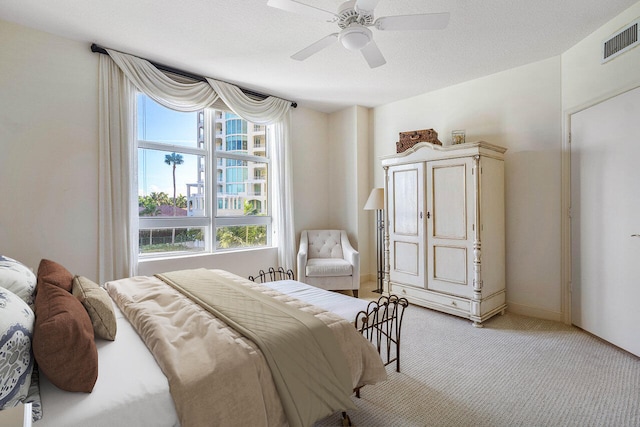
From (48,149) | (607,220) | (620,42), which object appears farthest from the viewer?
(48,149)

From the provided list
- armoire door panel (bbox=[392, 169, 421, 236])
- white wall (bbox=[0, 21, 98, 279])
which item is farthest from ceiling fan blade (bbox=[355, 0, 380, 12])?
white wall (bbox=[0, 21, 98, 279])

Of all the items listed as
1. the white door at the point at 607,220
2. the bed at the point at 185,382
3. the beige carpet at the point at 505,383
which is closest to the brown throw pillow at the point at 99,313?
the bed at the point at 185,382

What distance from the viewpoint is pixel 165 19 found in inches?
101

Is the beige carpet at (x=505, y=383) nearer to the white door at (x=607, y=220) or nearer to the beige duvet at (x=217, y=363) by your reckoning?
the white door at (x=607, y=220)

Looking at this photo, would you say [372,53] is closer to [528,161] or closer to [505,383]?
[528,161]

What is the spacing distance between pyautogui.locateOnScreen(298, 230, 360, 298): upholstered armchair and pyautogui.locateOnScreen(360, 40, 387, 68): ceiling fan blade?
2.39 m

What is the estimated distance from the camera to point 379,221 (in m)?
4.68

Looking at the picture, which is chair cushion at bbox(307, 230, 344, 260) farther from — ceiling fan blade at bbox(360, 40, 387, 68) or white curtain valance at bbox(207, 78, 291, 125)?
ceiling fan blade at bbox(360, 40, 387, 68)

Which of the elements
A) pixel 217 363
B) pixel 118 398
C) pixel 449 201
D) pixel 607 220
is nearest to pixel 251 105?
pixel 449 201

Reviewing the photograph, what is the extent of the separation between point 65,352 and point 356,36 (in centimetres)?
222

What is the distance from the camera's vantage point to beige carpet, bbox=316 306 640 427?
179 centimetres

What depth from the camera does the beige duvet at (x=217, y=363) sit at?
3.70ft

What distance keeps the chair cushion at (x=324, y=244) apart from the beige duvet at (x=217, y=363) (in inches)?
107

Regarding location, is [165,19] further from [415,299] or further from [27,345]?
[415,299]
